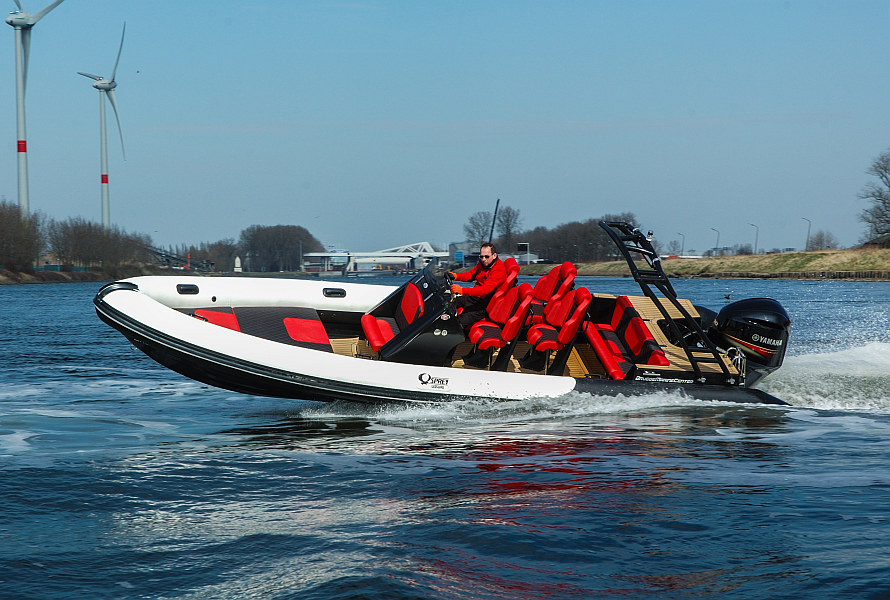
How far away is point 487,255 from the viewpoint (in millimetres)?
8773

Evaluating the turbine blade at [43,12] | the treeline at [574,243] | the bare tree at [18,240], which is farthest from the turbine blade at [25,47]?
the treeline at [574,243]

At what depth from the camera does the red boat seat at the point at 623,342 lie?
26.8 feet

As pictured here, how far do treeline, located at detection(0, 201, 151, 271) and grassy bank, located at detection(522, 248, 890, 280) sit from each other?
4162 centimetres

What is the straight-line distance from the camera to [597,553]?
4.27m

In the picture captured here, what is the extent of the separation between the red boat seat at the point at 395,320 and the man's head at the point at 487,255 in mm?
833

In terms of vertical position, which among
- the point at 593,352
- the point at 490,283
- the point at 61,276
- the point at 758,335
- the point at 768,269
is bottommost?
the point at 593,352

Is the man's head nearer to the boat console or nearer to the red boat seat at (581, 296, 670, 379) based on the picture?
the boat console

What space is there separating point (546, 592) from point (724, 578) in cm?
97

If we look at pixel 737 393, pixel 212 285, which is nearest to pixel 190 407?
pixel 212 285

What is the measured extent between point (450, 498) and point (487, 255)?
4006 mm

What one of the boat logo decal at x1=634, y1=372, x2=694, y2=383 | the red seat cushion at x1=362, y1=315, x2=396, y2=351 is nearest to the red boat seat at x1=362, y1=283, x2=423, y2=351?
the red seat cushion at x1=362, y1=315, x2=396, y2=351

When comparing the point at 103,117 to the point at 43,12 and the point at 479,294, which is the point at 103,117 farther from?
the point at 479,294

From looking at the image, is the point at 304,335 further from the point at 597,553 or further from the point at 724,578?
the point at 724,578

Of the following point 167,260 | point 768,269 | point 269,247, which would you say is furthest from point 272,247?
point 768,269
